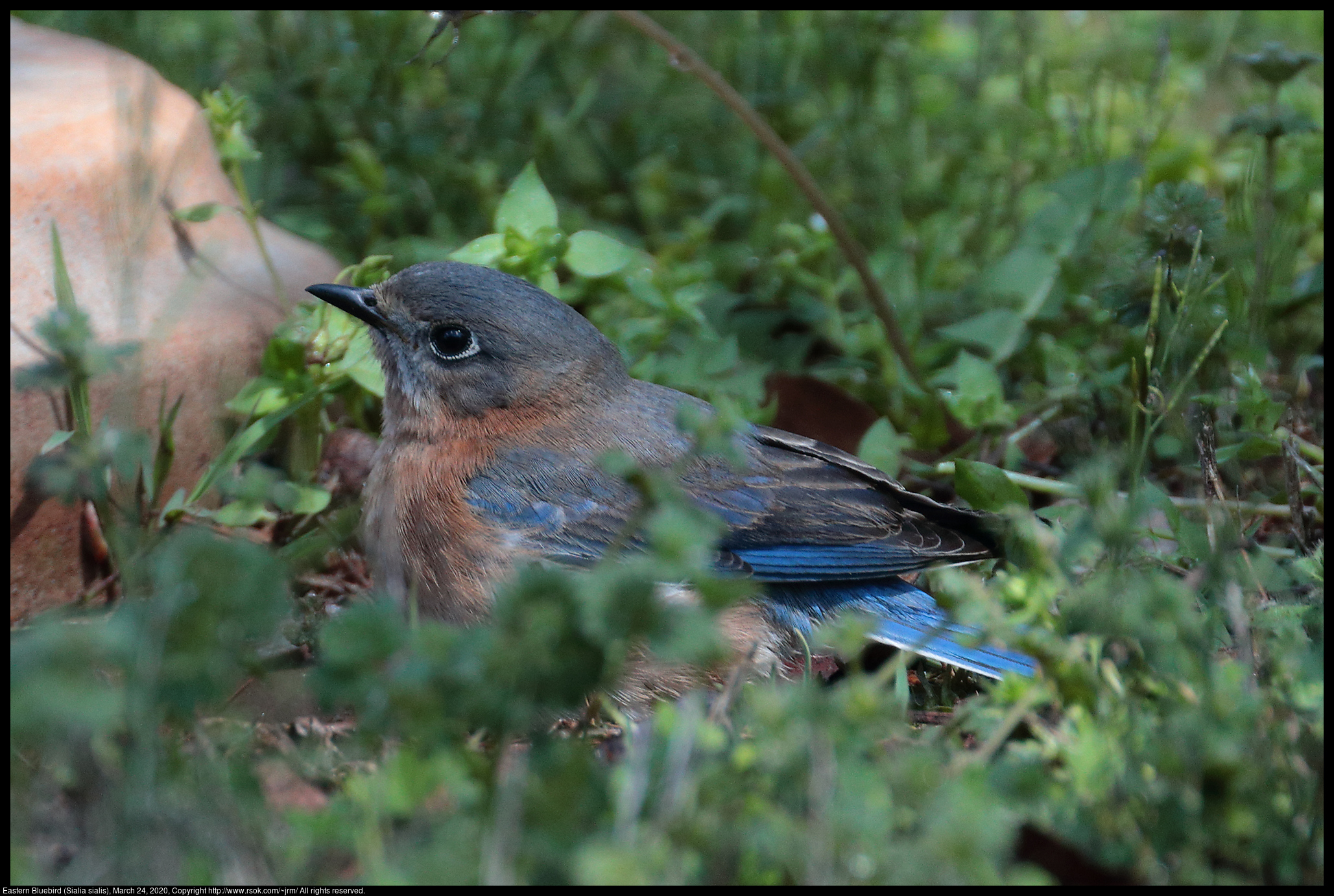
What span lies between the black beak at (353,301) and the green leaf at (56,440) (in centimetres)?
84

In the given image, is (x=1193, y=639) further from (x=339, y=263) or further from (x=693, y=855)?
(x=339, y=263)

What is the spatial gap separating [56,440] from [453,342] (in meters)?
1.18

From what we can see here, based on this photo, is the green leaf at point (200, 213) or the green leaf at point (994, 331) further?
the green leaf at point (994, 331)

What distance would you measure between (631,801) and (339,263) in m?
3.79

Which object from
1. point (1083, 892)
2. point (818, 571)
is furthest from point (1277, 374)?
point (1083, 892)

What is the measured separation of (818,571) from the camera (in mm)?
3510

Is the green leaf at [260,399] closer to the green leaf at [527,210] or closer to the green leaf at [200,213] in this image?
the green leaf at [200,213]

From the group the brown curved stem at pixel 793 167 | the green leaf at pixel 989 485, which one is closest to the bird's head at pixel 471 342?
the brown curved stem at pixel 793 167

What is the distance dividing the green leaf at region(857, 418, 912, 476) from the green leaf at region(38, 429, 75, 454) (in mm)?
2499

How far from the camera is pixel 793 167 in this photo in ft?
14.5

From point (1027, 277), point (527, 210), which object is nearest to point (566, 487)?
point (527, 210)

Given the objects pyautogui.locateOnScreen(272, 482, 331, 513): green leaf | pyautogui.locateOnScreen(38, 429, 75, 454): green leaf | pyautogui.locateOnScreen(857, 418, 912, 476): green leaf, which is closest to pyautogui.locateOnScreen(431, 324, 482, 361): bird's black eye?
pyautogui.locateOnScreen(272, 482, 331, 513): green leaf

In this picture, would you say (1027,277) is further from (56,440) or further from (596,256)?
(56,440)

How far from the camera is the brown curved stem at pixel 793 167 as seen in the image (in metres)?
4.17
